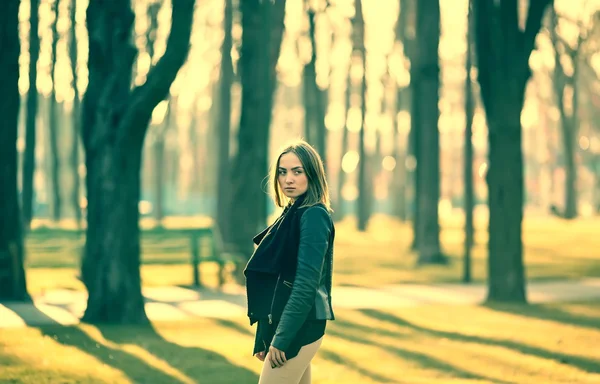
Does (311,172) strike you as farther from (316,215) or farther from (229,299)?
(229,299)

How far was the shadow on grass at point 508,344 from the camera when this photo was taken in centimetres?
1003

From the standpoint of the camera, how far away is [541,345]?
11211 millimetres

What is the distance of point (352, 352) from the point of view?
1060cm

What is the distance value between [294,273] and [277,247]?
0.14 meters

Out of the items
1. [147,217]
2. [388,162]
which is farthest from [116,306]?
[388,162]

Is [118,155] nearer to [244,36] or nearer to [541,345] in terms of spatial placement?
[541,345]

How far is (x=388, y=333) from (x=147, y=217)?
196 ft

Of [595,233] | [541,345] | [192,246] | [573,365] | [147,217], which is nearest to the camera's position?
[573,365]

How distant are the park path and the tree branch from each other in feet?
9.14

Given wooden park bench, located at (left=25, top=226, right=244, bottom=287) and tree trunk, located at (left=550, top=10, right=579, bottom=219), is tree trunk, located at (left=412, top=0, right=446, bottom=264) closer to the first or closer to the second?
wooden park bench, located at (left=25, top=226, right=244, bottom=287)

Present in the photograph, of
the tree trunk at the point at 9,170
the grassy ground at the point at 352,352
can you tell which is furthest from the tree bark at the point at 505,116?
the tree trunk at the point at 9,170

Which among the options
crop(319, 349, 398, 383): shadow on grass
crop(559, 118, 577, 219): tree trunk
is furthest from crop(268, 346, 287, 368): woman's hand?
crop(559, 118, 577, 219): tree trunk

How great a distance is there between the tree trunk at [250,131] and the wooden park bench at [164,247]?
2.06ft

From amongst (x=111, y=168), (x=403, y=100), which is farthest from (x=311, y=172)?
(x=403, y=100)
